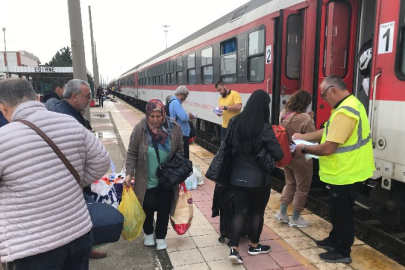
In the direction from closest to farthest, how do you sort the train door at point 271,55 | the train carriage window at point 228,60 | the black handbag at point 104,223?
the black handbag at point 104,223 → the train door at point 271,55 → the train carriage window at point 228,60

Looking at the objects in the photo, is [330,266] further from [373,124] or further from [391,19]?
[391,19]

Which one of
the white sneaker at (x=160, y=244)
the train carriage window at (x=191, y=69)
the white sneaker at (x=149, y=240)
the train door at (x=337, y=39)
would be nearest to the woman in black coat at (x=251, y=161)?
the white sneaker at (x=160, y=244)

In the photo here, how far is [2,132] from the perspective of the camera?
5.43ft

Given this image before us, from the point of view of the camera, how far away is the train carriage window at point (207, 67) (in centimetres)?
888

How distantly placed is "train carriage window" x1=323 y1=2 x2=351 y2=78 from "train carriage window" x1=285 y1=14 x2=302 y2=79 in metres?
0.85

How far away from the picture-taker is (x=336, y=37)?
4.72 m

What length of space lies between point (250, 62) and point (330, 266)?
446 cm

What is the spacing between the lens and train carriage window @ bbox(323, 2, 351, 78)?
4652 millimetres

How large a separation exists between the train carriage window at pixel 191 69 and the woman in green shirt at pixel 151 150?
7190mm

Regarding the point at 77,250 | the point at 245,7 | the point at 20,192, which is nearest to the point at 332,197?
the point at 77,250

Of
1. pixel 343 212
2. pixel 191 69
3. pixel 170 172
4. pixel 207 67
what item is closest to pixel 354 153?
pixel 343 212

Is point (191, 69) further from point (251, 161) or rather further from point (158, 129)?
point (251, 161)

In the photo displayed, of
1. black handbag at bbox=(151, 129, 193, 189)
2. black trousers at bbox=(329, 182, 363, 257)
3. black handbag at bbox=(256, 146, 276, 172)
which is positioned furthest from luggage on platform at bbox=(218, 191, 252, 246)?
black trousers at bbox=(329, 182, 363, 257)

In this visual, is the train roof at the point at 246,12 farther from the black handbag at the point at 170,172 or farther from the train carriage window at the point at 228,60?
the black handbag at the point at 170,172
